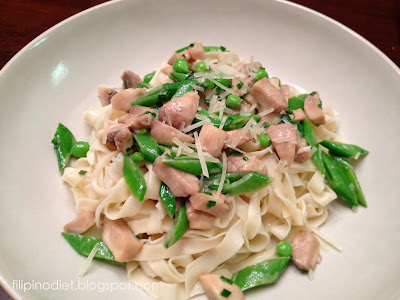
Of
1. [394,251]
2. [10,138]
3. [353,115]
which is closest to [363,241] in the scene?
[394,251]

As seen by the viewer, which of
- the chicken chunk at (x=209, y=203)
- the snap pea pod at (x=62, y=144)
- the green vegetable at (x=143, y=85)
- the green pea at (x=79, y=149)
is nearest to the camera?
the chicken chunk at (x=209, y=203)

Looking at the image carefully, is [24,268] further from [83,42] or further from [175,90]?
[83,42]

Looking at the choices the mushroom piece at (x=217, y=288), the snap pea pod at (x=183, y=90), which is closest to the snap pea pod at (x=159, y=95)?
the snap pea pod at (x=183, y=90)

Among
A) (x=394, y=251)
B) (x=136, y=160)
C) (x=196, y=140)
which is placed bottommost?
(x=394, y=251)

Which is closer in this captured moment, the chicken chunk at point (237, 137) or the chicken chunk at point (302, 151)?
the chicken chunk at point (237, 137)

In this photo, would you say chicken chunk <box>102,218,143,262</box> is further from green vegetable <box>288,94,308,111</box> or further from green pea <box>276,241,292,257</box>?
green vegetable <box>288,94,308,111</box>

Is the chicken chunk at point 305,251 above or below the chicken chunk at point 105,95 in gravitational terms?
below

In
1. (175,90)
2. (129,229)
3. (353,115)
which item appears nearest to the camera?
(129,229)

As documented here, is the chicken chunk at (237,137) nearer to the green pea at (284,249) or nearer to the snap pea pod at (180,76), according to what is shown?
the snap pea pod at (180,76)
